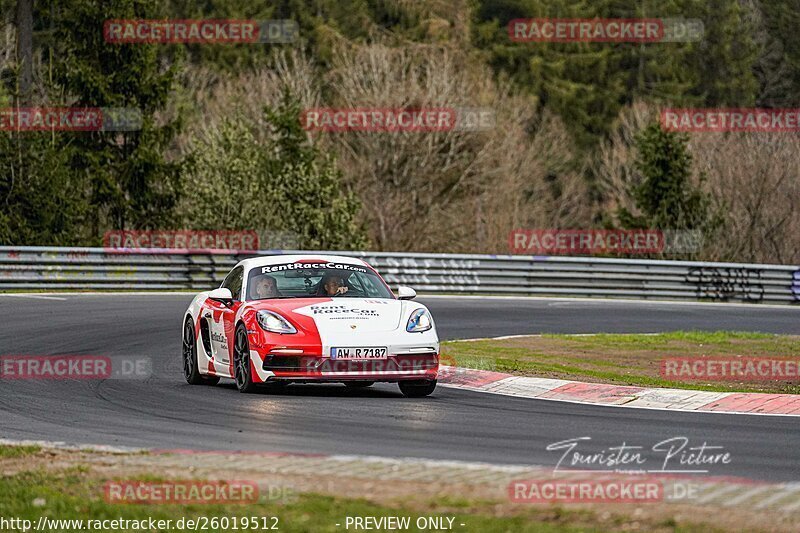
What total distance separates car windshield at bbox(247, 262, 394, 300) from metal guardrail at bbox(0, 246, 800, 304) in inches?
583

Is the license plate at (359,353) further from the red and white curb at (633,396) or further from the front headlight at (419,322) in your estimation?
the red and white curb at (633,396)

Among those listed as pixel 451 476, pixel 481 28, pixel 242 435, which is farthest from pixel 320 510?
pixel 481 28

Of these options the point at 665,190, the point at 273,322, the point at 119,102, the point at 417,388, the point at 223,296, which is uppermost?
the point at 119,102

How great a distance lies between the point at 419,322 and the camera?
13.7 metres

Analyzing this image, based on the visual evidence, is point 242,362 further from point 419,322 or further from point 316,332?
point 419,322

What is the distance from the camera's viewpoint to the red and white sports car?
1327cm

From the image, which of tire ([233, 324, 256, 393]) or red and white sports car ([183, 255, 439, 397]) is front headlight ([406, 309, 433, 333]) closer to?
red and white sports car ([183, 255, 439, 397])

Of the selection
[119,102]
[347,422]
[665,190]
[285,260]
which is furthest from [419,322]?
[119,102]

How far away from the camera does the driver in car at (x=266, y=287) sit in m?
14.4

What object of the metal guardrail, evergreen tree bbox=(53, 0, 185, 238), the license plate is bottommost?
the metal guardrail

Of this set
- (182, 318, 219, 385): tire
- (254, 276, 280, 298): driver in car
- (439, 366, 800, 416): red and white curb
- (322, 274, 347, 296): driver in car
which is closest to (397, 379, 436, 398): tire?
(439, 366, 800, 416): red and white curb

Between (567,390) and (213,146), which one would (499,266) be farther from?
(567,390)

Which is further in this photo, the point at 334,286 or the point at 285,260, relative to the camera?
the point at 285,260

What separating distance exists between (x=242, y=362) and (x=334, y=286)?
137cm
